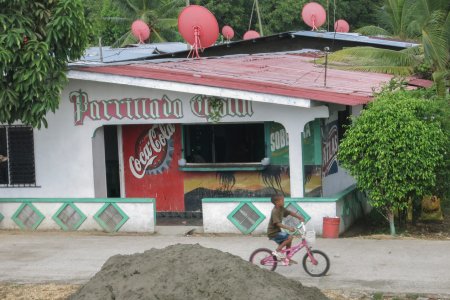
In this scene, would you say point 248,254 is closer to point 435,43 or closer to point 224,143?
point 224,143

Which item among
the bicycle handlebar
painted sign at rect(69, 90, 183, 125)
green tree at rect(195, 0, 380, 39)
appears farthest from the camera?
green tree at rect(195, 0, 380, 39)

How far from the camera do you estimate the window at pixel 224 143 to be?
15773 mm

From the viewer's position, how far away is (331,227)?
43.5 ft

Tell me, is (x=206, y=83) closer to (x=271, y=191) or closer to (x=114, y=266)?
(x=271, y=191)

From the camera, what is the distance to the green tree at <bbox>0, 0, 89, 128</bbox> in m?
13.2

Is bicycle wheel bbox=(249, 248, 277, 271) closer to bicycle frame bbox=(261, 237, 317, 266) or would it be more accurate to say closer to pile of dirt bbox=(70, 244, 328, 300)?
bicycle frame bbox=(261, 237, 317, 266)

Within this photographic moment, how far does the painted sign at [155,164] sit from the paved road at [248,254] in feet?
5.77

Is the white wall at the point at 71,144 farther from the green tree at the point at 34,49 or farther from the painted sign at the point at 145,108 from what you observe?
the green tree at the point at 34,49

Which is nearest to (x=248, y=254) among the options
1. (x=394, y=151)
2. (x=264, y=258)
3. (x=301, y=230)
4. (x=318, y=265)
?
(x=264, y=258)

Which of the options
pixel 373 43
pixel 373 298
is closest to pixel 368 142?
pixel 373 298

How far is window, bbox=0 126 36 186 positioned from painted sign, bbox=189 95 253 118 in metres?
3.59

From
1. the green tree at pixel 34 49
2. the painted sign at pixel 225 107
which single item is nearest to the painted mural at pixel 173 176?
the painted sign at pixel 225 107

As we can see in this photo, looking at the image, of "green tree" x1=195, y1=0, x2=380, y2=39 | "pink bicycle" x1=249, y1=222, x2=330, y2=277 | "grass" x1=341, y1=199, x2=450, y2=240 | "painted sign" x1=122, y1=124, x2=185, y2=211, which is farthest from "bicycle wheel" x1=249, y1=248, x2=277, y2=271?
"green tree" x1=195, y1=0, x2=380, y2=39

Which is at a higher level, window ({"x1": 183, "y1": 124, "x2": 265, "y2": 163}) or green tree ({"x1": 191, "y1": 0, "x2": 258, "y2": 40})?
green tree ({"x1": 191, "y1": 0, "x2": 258, "y2": 40})
